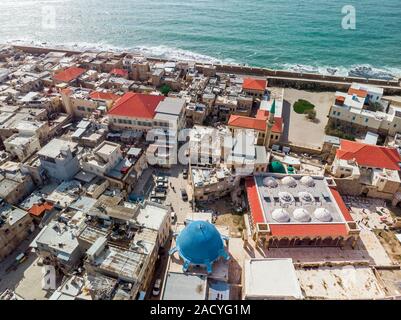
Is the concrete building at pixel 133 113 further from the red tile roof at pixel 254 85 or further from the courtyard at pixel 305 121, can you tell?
the courtyard at pixel 305 121

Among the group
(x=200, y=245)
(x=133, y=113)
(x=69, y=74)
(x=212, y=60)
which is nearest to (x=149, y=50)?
(x=212, y=60)

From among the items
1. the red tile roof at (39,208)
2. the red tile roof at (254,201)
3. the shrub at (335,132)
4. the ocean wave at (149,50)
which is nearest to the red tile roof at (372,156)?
the shrub at (335,132)

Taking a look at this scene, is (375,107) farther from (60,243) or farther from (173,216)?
(60,243)

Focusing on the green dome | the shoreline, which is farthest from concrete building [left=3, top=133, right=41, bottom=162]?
the shoreline

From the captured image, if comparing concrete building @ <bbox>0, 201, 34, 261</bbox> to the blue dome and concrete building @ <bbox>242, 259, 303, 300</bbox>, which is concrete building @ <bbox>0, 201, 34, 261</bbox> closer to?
the blue dome

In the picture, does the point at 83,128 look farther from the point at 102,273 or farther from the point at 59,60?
the point at 59,60
